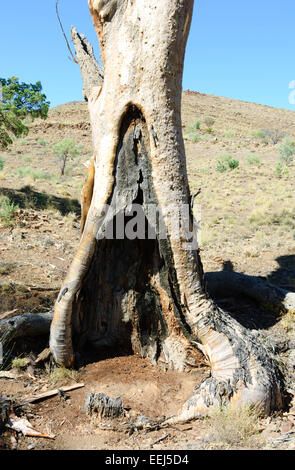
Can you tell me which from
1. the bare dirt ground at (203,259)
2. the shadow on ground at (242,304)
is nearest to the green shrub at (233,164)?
the bare dirt ground at (203,259)

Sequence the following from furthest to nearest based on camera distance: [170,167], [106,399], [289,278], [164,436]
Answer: [289,278] → [170,167] → [106,399] → [164,436]

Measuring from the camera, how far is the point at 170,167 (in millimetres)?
3719

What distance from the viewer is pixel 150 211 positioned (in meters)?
3.78

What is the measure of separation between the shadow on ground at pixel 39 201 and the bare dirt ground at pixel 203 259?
0.05m

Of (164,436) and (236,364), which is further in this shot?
(236,364)

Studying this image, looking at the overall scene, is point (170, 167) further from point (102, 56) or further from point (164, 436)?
point (164, 436)

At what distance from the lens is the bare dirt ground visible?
2.93m

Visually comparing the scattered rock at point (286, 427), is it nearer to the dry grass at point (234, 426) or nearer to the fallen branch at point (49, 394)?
the dry grass at point (234, 426)

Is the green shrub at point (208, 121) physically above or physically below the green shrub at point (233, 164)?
above

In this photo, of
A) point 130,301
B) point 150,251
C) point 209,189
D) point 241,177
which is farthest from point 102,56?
point 241,177

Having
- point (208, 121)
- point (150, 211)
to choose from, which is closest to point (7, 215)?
point (150, 211)

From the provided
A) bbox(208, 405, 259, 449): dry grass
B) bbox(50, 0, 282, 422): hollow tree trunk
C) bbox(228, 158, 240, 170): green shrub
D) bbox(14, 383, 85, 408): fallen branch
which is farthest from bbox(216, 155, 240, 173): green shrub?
bbox(208, 405, 259, 449): dry grass

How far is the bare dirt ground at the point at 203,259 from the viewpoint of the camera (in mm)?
2926

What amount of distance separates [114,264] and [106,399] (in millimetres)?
1463
